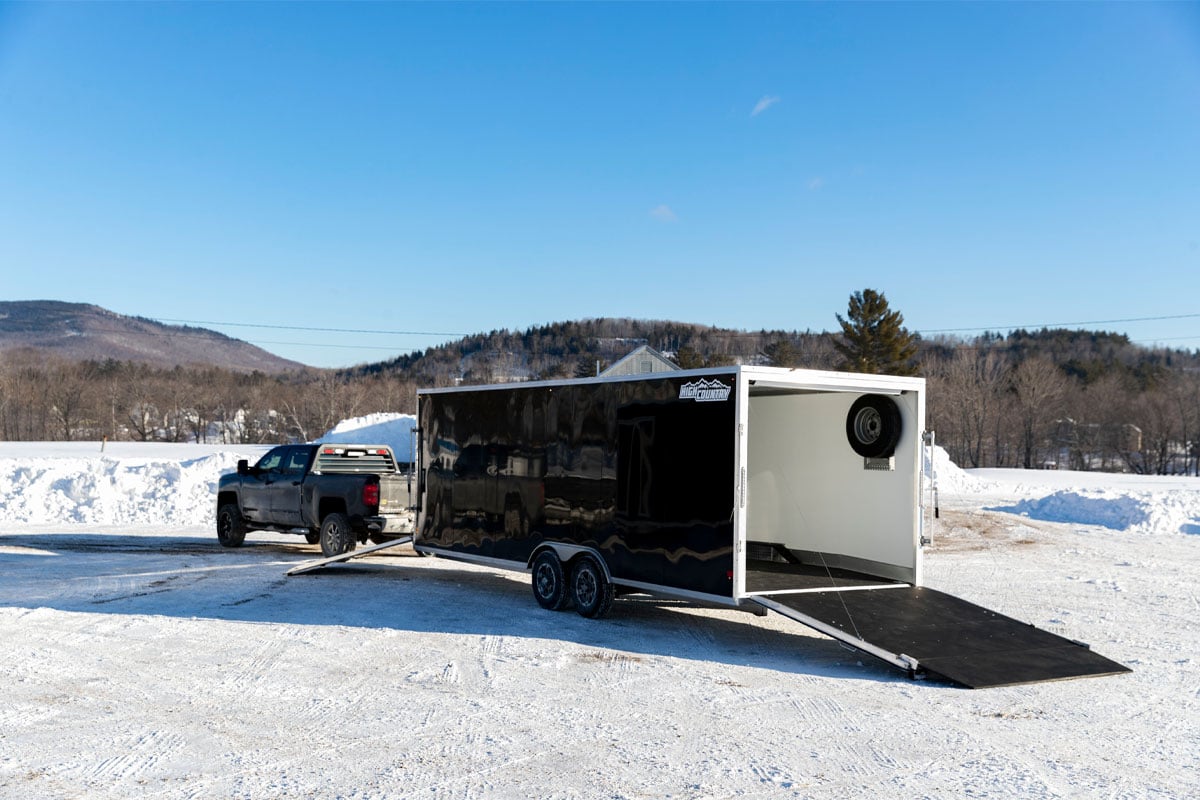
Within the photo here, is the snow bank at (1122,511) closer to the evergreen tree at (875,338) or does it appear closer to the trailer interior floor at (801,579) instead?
the trailer interior floor at (801,579)

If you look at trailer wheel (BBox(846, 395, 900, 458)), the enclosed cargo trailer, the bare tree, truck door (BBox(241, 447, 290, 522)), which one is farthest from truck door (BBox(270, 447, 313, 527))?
the bare tree

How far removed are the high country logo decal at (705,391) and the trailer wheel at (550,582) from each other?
2808mm

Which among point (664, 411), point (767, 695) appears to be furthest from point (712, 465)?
point (767, 695)

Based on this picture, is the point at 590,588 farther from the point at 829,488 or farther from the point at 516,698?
the point at 829,488

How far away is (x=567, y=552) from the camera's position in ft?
38.0

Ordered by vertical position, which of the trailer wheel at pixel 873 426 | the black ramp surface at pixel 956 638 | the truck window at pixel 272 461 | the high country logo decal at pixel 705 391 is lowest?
the black ramp surface at pixel 956 638

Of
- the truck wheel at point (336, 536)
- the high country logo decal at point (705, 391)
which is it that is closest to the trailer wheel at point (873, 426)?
the high country logo decal at point (705, 391)

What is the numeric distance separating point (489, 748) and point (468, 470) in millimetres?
6777

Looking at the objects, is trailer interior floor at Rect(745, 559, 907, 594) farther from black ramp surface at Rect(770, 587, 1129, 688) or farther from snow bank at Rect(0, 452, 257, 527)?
snow bank at Rect(0, 452, 257, 527)

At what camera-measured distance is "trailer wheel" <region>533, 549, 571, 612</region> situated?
38.4 ft

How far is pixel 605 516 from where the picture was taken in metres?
11.1

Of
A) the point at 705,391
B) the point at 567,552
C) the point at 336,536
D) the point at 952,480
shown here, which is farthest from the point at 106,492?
A: the point at 952,480

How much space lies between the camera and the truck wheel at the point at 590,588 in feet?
36.7

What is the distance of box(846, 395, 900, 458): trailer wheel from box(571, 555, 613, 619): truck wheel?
11.9 feet
